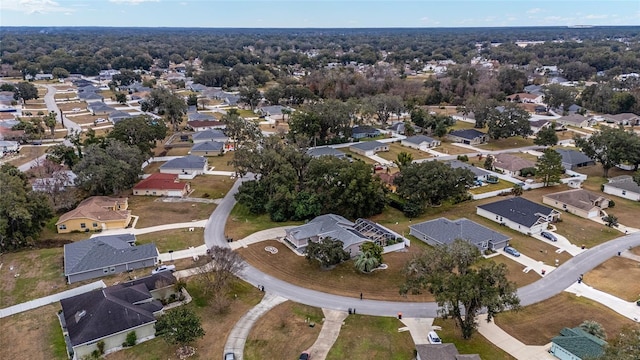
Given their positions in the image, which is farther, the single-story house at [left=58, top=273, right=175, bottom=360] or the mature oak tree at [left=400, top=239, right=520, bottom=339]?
the single-story house at [left=58, top=273, right=175, bottom=360]

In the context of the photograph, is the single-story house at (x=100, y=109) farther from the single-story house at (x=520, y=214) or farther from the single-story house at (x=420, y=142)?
the single-story house at (x=520, y=214)

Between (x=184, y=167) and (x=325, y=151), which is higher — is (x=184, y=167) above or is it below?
above

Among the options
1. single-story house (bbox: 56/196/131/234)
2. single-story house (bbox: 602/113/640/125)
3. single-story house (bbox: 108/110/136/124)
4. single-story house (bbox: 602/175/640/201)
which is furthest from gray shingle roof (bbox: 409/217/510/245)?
single-story house (bbox: 108/110/136/124)

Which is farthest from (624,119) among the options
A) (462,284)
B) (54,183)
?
(54,183)

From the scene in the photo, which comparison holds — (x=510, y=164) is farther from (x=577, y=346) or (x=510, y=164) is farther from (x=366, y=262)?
(x=577, y=346)

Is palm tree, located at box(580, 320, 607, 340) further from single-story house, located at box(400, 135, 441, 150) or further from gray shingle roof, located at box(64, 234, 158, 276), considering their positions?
single-story house, located at box(400, 135, 441, 150)
